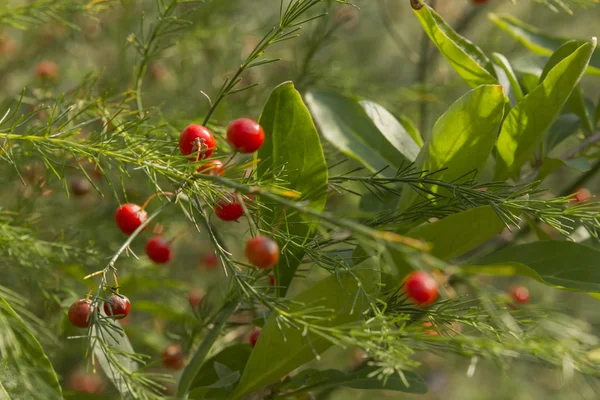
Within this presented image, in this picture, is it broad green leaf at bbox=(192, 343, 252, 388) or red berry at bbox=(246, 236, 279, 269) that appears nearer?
red berry at bbox=(246, 236, 279, 269)

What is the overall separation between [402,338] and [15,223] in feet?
1.84

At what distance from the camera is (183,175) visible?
20.7 inches

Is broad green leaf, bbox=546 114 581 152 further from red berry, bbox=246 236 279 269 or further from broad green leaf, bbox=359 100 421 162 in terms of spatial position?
red berry, bbox=246 236 279 269

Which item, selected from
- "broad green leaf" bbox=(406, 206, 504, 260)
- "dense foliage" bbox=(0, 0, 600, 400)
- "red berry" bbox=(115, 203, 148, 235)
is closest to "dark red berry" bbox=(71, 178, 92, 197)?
"dense foliage" bbox=(0, 0, 600, 400)

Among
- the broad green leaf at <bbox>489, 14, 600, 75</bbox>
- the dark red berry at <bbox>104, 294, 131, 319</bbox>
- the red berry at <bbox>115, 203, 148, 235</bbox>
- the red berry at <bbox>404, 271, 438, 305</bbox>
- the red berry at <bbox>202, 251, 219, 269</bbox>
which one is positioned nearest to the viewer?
Result: the red berry at <bbox>404, 271, 438, 305</bbox>

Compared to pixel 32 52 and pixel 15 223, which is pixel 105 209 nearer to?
pixel 15 223

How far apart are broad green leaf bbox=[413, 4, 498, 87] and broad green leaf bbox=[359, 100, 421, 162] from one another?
0.32 feet

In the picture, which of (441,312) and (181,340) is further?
(181,340)

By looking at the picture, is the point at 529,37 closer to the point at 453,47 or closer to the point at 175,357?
the point at 453,47

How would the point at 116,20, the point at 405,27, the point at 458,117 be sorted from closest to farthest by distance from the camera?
the point at 458,117, the point at 116,20, the point at 405,27

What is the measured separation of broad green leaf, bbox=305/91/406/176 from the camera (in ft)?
2.50

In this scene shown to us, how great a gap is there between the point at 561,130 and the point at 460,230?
0.30 metres

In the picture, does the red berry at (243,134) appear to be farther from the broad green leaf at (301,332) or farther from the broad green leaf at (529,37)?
the broad green leaf at (529,37)

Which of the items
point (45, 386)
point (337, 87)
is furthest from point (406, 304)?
point (337, 87)
